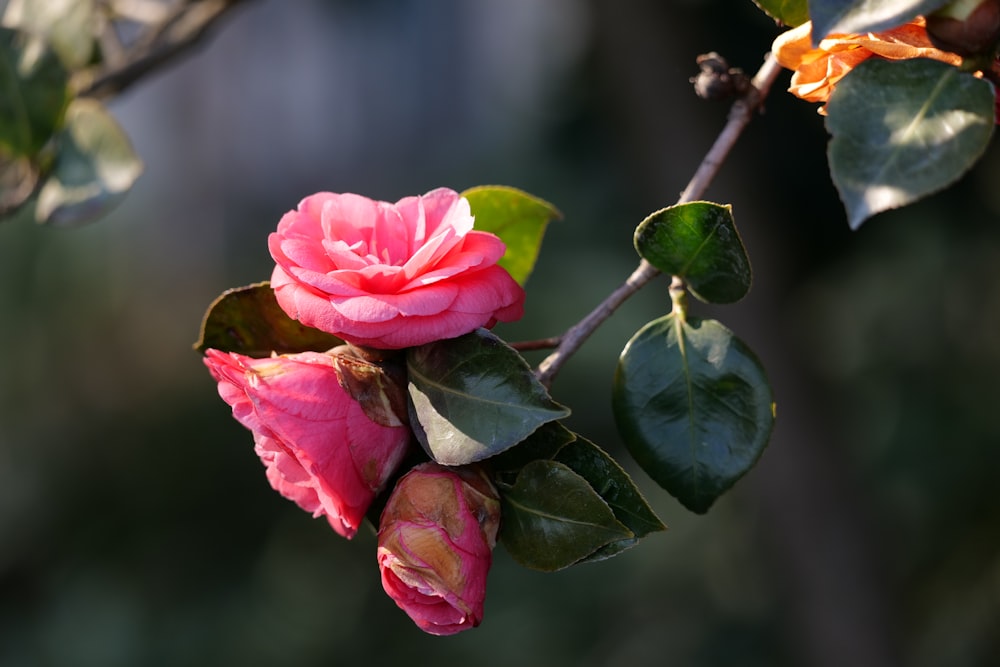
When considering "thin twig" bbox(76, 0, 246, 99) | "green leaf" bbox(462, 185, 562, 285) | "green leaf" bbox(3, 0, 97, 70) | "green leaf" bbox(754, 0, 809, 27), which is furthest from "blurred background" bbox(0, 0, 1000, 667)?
"green leaf" bbox(754, 0, 809, 27)

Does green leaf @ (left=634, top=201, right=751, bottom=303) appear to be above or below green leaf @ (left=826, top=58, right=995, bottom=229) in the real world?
below

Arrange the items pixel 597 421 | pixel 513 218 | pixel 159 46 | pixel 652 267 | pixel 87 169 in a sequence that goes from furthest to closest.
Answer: pixel 597 421
pixel 159 46
pixel 87 169
pixel 513 218
pixel 652 267

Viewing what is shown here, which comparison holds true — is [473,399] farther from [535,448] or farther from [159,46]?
[159,46]

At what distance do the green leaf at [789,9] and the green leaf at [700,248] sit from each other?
10cm

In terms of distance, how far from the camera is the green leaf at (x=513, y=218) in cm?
59

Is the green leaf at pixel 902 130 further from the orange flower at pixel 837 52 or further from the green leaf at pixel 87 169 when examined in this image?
the green leaf at pixel 87 169

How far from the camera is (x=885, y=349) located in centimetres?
177

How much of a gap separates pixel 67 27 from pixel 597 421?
1.70 m

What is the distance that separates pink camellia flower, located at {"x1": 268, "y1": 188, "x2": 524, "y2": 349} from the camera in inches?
17.2

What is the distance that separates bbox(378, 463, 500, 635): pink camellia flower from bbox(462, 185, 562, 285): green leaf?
0.18 metres

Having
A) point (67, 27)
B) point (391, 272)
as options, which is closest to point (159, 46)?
point (67, 27)

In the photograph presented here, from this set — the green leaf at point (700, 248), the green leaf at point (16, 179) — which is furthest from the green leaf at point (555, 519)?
the green leaf at point (16, 179)

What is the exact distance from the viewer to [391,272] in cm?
44

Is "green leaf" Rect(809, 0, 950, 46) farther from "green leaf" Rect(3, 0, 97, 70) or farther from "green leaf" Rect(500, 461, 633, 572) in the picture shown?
"green leaf" Rect(3, 0, 97, 70)
